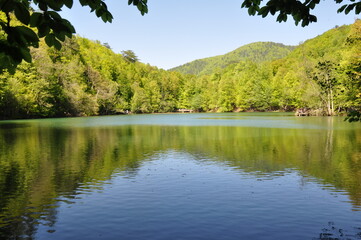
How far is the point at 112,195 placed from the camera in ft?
36.9

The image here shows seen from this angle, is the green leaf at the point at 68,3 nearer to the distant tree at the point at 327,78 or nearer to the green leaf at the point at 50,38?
the green leaf at the point at 50,38

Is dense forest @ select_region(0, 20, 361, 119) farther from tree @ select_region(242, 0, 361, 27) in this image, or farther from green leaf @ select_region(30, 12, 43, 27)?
green leaf @ select_region(30, 12, 43, 27)

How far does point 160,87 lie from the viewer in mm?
155125

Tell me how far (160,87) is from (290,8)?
15106 cm

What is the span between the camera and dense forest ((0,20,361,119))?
62994 mm

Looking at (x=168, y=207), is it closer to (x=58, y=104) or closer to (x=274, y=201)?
(x=274, y=201)

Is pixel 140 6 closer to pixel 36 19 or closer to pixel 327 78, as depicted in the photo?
pixel 36 19

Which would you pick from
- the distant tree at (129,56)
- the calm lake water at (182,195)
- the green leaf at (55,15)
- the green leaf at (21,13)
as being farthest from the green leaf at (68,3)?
the distant tree at (129,56)

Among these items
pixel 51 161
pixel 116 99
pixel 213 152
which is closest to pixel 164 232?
pixel 51 161

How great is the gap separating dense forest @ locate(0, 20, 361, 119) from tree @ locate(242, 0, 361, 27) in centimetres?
2608

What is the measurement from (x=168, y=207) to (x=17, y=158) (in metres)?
13.0

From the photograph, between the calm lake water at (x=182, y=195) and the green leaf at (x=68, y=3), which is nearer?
the green leaf at (x=68, y=3)

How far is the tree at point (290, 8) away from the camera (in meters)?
4.94

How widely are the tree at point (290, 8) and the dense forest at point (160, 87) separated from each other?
26075 millimetres
